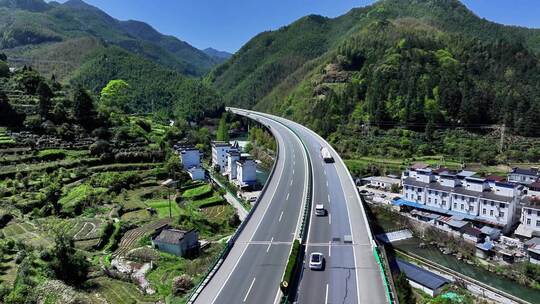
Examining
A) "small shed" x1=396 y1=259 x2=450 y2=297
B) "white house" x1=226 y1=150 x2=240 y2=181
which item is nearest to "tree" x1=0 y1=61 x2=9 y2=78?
"white house" x1=226 y1=150 x2=240 y2=181

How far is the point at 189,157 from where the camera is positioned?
55.8 metres

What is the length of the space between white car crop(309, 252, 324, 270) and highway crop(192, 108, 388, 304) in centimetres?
30

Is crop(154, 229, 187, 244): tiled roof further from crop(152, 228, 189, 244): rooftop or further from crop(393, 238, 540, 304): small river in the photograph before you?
crop(393, 238, 540, 304): small river

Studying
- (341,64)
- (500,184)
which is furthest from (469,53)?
(500,184)

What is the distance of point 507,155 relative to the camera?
55.5m

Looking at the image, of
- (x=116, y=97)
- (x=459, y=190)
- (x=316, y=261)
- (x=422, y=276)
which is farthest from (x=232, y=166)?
(x=116, y=97)

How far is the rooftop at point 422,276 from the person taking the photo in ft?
84.6

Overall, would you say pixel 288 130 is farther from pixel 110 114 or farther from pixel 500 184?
pixel 500 184

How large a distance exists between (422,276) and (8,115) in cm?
5439

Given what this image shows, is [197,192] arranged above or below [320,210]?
below

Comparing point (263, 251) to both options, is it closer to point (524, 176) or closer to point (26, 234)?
point (26, 234)

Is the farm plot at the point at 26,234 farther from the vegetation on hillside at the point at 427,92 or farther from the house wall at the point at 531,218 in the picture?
the vegetation on hillside at the point at 427,92

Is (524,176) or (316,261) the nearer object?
(316,261)

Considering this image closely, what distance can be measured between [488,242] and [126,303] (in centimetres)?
2957
